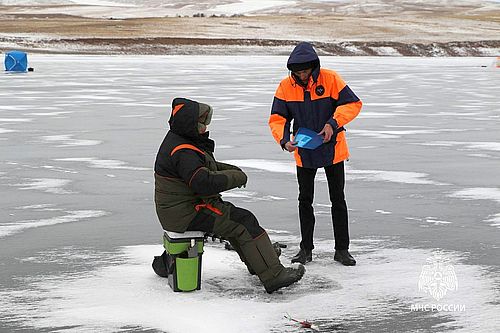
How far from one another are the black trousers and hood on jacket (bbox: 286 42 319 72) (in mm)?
724

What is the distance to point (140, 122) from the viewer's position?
14.9m

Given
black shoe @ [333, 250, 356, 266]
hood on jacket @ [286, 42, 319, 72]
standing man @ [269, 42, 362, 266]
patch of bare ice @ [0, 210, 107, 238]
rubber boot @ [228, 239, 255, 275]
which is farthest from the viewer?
patch of bare ice @ [0, 210, 107, 238]

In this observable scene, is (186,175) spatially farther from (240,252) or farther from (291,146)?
(291,146)

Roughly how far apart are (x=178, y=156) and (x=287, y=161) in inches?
212

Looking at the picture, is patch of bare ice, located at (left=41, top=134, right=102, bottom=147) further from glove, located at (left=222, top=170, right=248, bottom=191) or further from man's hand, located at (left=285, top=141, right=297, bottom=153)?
glove, located at (left=222, top=170, right=248, bottom=191)

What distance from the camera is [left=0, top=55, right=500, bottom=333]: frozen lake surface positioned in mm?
5004

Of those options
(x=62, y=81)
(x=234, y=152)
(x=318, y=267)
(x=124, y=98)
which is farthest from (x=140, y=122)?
(x=62, y=81)

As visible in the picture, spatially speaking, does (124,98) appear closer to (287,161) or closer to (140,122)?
(140,122)

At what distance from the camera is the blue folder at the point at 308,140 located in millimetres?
5828

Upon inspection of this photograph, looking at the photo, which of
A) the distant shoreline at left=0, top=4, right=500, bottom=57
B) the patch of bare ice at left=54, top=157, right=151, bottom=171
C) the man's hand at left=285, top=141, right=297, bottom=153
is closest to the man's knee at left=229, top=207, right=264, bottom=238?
the man's hand at left=285, top=141, right=297, bottom=153

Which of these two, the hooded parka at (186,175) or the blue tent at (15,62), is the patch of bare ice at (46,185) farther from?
the blue tent at (15,62)

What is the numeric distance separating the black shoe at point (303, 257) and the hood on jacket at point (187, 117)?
124cm

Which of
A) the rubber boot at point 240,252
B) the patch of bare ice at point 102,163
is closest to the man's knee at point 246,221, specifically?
the rubber boot at point 240,252

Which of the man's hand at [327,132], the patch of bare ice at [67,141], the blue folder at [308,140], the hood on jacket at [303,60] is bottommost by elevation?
the patch of bare ice at [67,141]
